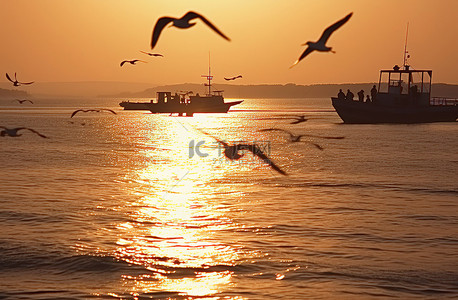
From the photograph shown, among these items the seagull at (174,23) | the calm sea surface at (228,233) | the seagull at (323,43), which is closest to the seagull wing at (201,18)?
the seagull at (174,23)

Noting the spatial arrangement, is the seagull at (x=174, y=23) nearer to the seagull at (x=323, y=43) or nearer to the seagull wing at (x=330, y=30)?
the seagull at (x=323, y=43)

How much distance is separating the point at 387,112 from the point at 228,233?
223 ft

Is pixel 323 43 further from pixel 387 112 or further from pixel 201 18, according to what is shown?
pixel 387 112

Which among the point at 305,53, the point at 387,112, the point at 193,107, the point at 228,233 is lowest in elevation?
the point at 228,233

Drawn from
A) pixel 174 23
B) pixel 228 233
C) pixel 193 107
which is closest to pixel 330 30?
pixel 174 23

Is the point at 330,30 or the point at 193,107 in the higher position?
the point at 330,30

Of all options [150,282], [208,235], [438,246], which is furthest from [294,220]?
[150,282]

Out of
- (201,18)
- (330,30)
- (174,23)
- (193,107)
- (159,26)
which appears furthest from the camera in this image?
(193,107)

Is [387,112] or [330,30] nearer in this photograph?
[330,30]

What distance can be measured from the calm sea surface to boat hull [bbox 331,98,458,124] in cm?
4193

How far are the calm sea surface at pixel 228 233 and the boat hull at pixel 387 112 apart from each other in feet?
138

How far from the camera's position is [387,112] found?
86.0 metres

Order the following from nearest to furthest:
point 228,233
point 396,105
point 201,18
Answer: point 201,18
point 228,233
point 396,105

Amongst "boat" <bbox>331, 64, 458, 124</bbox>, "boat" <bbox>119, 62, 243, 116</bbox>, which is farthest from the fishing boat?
"boat" <bbox>119, 62, 243, 116</bbox>
